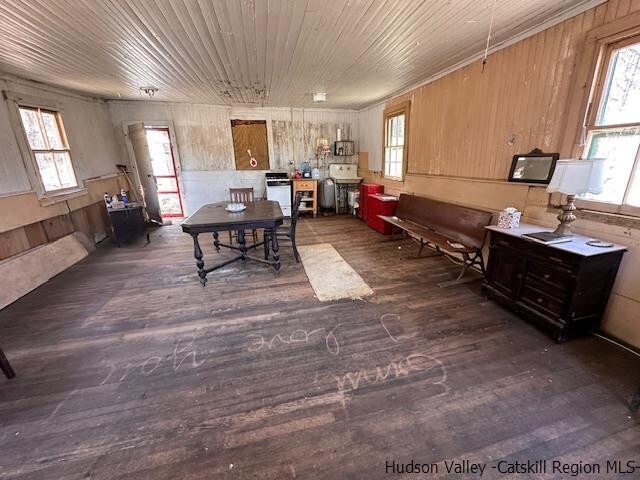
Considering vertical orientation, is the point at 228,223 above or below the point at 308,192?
above

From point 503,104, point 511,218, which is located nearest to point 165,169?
point 503,104

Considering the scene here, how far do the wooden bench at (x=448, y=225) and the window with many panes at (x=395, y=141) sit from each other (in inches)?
33.8

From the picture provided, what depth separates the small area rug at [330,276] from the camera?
2.94 m

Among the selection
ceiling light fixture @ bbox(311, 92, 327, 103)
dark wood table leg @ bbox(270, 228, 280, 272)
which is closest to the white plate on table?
dark wood table leg @ bbox(270, 228, 280, 272)

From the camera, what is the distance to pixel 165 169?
6.38m

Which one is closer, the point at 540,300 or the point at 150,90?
the point at 540,300

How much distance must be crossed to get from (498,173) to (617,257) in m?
1.37

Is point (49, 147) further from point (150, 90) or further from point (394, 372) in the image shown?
point (394, 372)

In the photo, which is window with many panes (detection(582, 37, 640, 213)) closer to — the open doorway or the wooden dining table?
the wooden dining table

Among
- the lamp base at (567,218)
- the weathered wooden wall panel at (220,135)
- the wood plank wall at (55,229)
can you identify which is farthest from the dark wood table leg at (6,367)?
the weathered wooden wall panel at (220,135)

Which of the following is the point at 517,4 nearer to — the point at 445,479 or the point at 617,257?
the point at 617,257

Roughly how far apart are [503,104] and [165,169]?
22.0ft

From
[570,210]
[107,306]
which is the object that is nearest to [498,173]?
[570,210]

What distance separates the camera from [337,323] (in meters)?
2.43
